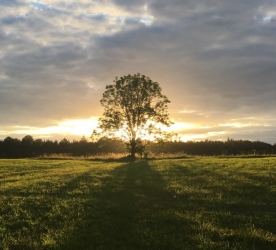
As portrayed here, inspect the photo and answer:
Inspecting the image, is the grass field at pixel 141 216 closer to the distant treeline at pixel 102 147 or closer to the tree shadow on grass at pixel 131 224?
the tree shadow on grass at pixel 131 224

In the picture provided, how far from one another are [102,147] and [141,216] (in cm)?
6025

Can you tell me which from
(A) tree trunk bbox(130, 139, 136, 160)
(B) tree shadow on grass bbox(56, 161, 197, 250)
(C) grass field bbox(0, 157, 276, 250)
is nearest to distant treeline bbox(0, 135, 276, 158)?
(A) tree trunk bbox(130, 139, 136, 160)

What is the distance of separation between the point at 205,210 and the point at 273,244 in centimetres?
431

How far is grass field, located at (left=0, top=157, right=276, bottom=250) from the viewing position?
9.20 metres

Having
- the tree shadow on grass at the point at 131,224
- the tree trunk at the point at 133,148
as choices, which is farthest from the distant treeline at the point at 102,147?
the tree shadow on grass at the point at 131,224

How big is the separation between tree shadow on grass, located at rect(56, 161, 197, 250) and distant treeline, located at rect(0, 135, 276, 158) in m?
45.3

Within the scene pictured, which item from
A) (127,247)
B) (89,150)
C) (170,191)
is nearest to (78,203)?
(170,191)

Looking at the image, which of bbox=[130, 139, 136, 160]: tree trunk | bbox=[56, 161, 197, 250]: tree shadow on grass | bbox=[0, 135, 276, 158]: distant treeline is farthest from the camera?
bbox=[0, 135, 276, 158]: distant treeline

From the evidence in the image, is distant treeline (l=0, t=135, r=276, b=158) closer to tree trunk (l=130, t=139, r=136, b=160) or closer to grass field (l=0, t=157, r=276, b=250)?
tree trunk (l=130, t=139, r=136, b=160)

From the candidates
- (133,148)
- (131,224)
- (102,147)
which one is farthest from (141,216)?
(102,147)

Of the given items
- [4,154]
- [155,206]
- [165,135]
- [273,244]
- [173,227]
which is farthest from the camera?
[4,154]

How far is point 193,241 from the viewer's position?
9016mm

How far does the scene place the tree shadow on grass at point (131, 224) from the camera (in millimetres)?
9074

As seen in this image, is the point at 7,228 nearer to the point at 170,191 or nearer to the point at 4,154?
the point at 170,191
